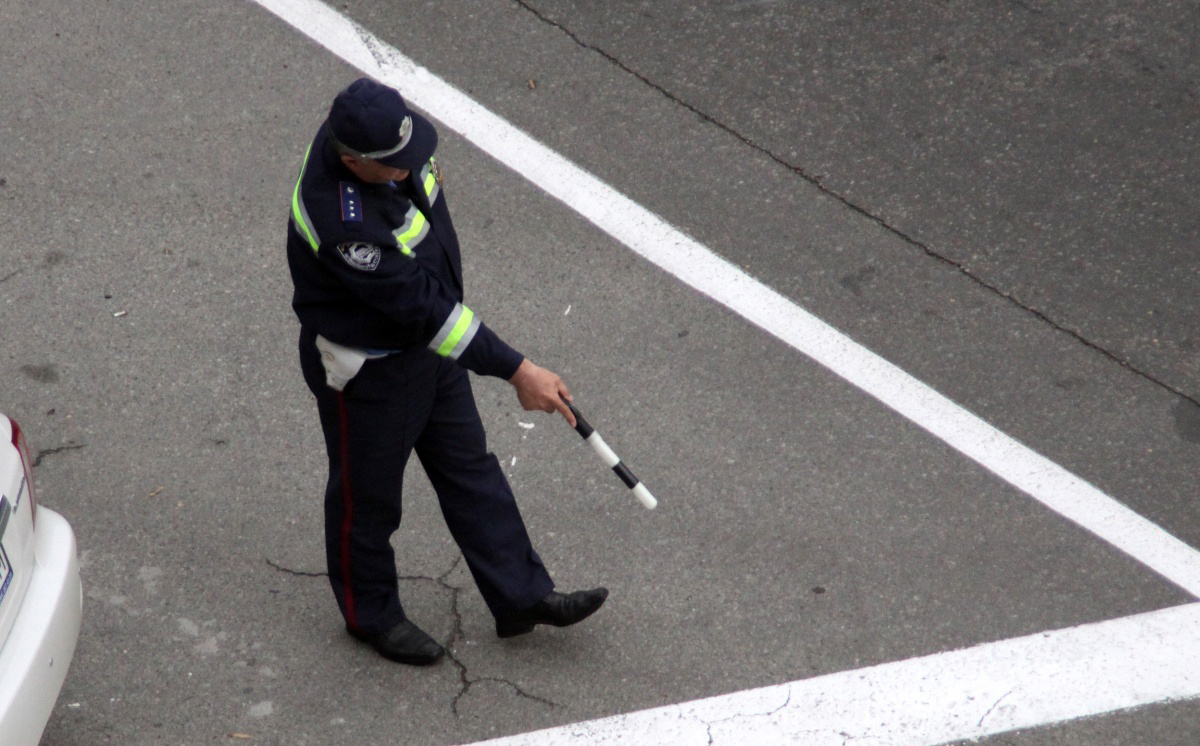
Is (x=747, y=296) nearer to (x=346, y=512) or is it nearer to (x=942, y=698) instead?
(x=942, y=698)

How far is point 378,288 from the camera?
11.2 ft

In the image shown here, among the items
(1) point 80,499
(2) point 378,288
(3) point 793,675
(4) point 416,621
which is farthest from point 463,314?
(1) point 80,499

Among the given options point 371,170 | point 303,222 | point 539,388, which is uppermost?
point 371,170

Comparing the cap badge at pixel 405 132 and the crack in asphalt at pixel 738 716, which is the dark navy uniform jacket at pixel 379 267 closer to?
the cap badge at pixel 405 132

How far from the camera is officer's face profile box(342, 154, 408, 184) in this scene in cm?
341

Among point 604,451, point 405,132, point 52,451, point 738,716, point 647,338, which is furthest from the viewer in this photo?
point 647,338

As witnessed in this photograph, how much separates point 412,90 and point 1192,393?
12.0 ft

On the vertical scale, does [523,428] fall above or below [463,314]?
below

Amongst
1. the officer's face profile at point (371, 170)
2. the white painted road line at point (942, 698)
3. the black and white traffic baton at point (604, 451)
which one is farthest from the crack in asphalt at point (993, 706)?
the officer's face profile at point (371, 170)

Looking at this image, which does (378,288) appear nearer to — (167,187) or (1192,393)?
(167,187)

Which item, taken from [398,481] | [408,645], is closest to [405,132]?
[398,481]

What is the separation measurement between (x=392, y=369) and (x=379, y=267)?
396 millimetres

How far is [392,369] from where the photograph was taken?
370 cm

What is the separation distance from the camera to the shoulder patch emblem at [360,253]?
A: 11.1ft
